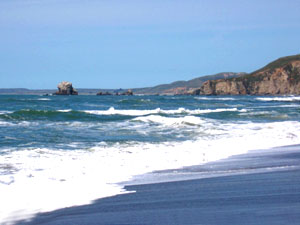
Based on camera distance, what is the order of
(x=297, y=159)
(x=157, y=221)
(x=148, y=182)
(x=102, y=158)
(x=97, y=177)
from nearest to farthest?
(x=157, y=221) → (x=148, y=182) → (x=97, y=177) → (x=297, y=159) → (x=102, y=158)

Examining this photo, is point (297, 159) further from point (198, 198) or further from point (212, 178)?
point (198, 198)

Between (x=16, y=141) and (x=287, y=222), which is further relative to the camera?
(x=16, y=141)

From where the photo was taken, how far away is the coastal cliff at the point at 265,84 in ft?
405

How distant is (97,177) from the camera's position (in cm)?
848

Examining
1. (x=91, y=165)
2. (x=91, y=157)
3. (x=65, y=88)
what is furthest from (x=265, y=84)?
(x=91, y=165)

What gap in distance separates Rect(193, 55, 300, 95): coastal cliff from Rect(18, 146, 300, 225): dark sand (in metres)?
119

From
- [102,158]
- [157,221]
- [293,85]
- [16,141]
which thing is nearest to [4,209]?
[157,221]

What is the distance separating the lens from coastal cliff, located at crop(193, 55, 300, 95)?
12338 centimetres

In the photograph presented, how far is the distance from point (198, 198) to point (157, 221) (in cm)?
125

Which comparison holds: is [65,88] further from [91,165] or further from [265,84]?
[91,165]

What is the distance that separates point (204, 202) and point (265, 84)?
12654 centimetres

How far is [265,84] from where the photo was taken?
12912 cm

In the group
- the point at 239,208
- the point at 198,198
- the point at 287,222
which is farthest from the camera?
the point at 198,198

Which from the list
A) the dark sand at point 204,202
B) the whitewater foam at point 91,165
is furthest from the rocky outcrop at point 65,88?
the dark sand at point 204,202
